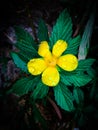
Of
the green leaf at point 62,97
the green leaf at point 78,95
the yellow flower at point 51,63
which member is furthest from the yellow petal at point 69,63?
the green leaf at point 78,95

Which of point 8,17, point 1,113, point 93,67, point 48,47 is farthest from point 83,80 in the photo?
point 8,17

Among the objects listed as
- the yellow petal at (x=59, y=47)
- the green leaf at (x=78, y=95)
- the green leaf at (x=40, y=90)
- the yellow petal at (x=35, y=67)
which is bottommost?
the green leaf at (x=78, y=95)

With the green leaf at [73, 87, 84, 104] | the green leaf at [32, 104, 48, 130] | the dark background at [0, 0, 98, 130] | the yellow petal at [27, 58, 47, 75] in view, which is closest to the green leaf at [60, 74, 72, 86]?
the yellow petal at [27, 58, 47, 75]

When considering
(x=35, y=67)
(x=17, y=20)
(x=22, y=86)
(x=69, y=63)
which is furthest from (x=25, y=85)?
(x=17, y=20)

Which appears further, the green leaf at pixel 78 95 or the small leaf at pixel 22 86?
the green leaf at pixel 78 95

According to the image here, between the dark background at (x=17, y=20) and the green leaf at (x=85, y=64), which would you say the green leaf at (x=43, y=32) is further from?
the dark background at (x=17, y=20)

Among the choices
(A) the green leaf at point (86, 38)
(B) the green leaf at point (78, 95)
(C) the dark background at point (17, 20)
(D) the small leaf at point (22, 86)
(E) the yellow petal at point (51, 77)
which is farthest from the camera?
(C) the dark background at point (17, 20)

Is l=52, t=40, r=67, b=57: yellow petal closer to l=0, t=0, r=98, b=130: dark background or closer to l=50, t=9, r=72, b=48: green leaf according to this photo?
l=50, t=9, r=72, b=48: green leaf

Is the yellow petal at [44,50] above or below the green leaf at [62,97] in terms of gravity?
above
